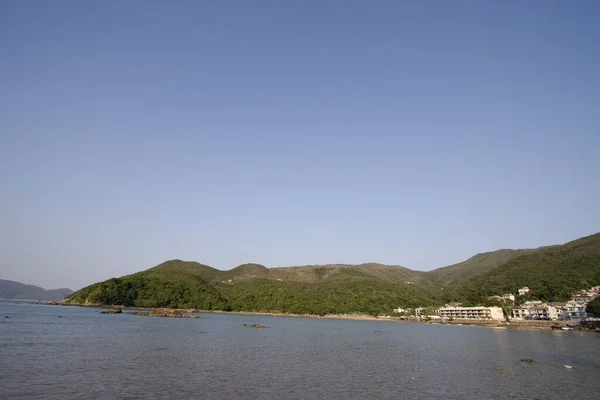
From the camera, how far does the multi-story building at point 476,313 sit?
576ft

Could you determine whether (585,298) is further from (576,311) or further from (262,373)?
(262,373)

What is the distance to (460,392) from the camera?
30.4m

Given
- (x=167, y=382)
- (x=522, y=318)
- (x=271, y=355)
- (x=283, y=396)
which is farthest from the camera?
(x=522, y=318)

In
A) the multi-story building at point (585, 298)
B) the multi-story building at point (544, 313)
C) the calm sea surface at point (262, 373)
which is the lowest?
the calm sea surface at point (262, 373)

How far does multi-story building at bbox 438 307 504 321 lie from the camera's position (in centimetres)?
17543

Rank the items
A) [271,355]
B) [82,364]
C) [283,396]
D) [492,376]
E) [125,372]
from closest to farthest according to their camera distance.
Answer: [283,396] → [125,372] → [82,364] → [492,376] → [271,355]

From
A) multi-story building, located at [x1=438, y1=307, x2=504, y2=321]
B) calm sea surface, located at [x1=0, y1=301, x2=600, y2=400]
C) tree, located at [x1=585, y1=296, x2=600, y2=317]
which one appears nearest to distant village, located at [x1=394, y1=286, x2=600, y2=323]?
multi-story building, located at [x1=438, y1=307, x2=504, y2=321]

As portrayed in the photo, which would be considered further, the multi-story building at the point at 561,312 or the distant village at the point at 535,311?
the multi-story building at the point at 561,312

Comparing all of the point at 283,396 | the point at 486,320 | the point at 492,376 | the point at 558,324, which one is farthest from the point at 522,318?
the point at 283,396

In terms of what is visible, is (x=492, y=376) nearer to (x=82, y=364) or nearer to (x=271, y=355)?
(x=271, y=355)

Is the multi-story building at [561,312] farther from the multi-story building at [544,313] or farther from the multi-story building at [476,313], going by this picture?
the multi-story building at [476,313]

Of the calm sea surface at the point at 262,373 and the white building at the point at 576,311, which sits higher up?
the white building at the point at 576,311

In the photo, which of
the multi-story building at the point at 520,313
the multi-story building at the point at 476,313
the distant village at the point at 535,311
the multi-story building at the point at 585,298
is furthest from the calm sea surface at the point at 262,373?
the multi-story building at the point at 476,313

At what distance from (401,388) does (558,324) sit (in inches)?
5417
